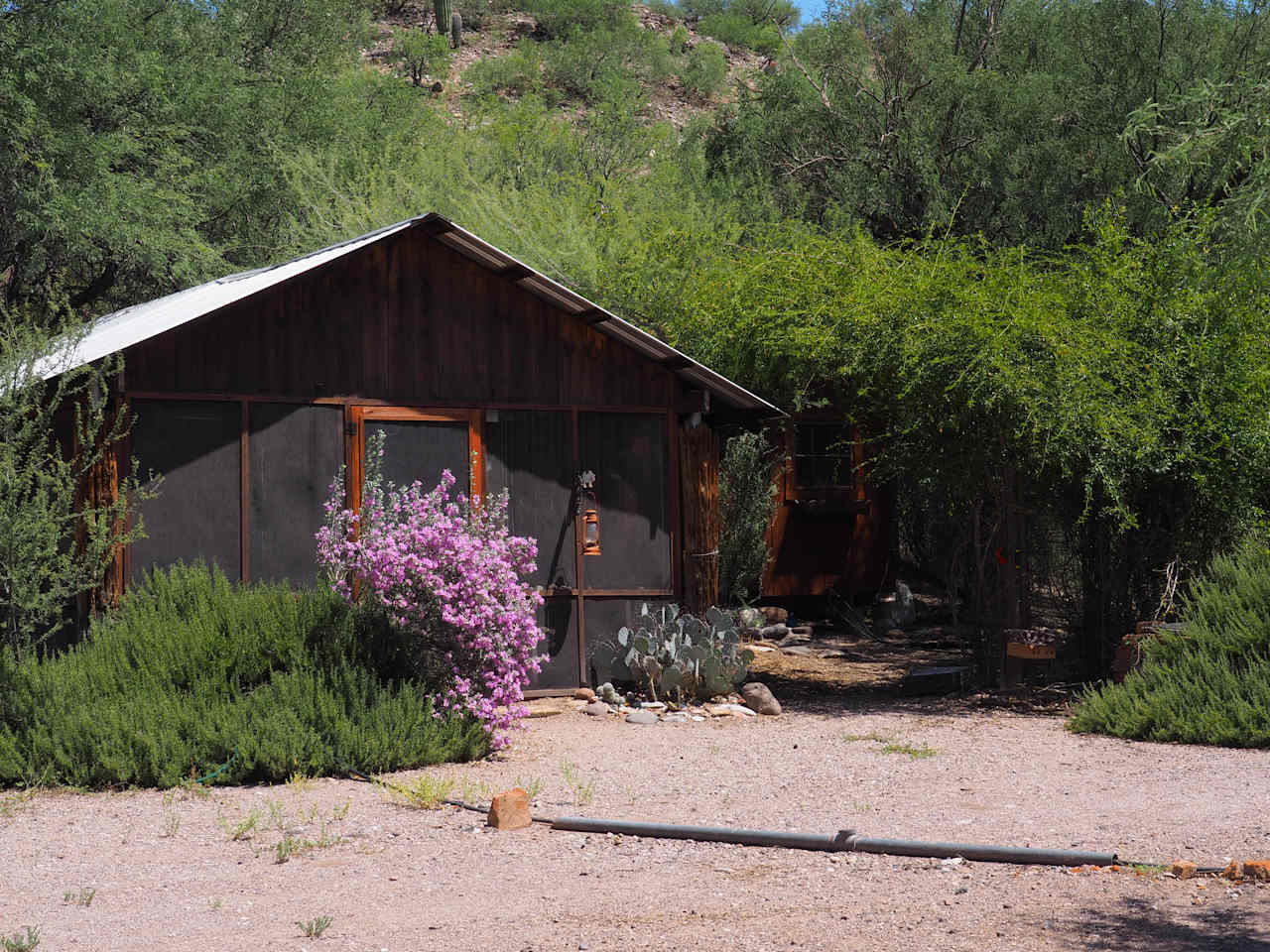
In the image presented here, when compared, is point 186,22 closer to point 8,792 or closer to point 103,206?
point 103,206

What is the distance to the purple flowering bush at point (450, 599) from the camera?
9289 mm

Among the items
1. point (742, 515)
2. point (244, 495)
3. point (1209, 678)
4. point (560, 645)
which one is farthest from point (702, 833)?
point (742, 515)

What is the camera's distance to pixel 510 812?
725 cm

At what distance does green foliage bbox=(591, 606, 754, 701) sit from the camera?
1175 centimetres

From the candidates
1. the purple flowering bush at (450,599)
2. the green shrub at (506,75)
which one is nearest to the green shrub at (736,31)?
the green shrub at (506,75)

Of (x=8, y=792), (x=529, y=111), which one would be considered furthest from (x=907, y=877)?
(x=529, y=111)

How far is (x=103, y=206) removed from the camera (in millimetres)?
18359

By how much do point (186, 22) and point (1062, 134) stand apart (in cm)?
1363

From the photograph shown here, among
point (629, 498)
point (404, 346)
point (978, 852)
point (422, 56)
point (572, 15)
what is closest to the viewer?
point (978, 852)

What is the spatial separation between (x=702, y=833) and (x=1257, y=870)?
2481 millimetres

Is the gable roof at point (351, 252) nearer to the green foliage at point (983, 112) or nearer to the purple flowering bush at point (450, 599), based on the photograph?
the purple flowering bush at point (450, 599)

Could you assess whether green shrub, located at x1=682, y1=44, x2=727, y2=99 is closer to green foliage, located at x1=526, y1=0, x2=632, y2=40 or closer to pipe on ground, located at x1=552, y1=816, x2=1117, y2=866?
green foliage, located at x1=526, y1=0, x2=632, y2=40

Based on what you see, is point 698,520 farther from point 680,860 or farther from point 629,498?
point 680,860

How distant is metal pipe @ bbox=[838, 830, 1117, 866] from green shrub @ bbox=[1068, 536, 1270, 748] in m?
3.82
